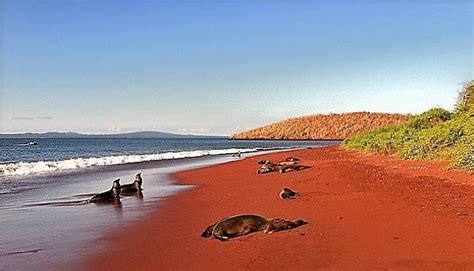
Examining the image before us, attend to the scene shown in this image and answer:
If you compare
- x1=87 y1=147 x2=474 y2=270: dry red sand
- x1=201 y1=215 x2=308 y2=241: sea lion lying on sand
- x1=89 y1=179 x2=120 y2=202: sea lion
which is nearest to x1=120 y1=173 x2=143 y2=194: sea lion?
x1=89 y1=179 x2=120 y2=202: sea lion

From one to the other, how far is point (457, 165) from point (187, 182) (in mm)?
9266

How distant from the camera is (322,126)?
14775 centimetres

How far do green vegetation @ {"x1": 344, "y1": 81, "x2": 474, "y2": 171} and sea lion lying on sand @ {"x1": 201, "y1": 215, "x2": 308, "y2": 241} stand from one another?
8.30m

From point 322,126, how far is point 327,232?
141m

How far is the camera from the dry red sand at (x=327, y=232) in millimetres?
6906

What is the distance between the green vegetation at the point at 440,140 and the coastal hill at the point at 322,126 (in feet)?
347

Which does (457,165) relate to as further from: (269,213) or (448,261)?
(448,261)

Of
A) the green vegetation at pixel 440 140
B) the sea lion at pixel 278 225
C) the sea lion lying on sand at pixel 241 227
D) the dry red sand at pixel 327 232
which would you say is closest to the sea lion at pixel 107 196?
the dry red sand at pixel 327 232

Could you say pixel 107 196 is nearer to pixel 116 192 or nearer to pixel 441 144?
pixel 116 192

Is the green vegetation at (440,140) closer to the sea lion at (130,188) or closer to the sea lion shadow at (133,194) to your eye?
the sea lion shadow at (133,194)

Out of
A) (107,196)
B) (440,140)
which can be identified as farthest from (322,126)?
(107,196)

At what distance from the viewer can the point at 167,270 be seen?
679 cm

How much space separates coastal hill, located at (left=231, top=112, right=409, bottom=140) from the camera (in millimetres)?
139750

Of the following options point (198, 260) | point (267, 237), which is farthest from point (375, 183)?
point (198, 260)
